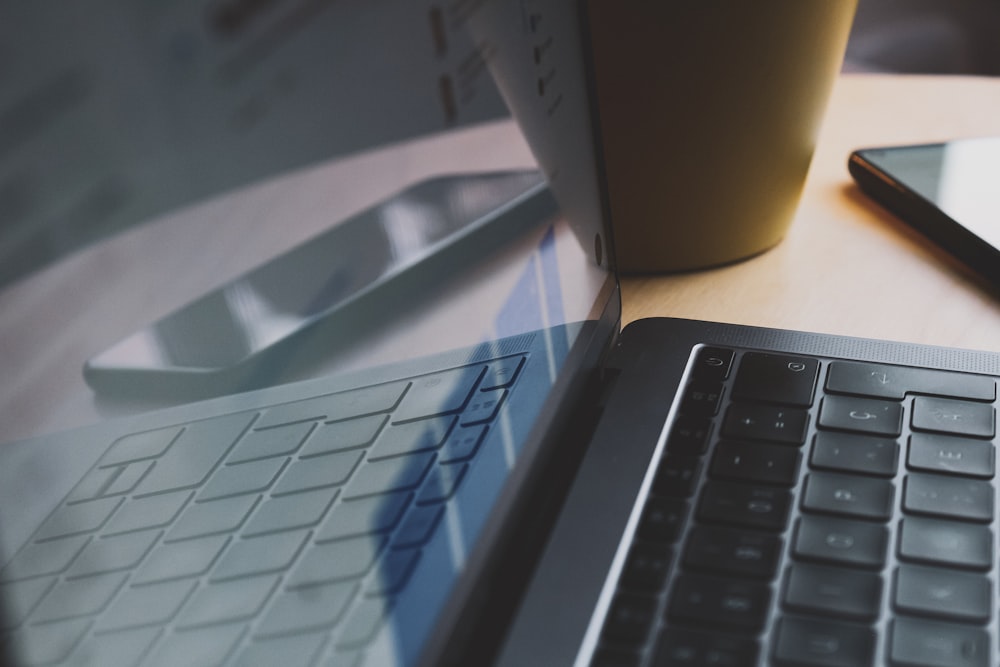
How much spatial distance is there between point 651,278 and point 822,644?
22 centimetres

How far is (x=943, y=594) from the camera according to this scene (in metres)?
0.23

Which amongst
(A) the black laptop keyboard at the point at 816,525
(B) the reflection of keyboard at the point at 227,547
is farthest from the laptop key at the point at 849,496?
(B) the reflection of keyboard at the point at 227,547

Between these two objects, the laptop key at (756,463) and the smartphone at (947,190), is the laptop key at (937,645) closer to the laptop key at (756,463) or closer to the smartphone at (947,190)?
the laptop key at (756,463)

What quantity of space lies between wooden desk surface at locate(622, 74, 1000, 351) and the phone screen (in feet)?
0.06

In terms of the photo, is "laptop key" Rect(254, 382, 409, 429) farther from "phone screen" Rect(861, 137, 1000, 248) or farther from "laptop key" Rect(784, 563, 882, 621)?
"phone screen" Rect(861, 137, 1000, 248)

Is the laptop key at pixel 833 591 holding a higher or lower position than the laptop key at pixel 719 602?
lower

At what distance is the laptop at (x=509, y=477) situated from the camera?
19cm

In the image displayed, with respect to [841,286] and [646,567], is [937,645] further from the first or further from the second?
[841,286]

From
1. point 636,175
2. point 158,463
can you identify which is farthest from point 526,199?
point 158,463

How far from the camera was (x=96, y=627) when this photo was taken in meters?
0.19

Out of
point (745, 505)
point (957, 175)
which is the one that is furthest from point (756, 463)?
point (957, 175)

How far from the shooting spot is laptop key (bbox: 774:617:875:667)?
0.70 ft

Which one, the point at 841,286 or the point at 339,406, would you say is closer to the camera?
the point at 339,406

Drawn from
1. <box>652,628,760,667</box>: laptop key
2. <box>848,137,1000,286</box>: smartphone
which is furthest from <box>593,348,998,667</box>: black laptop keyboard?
<box>848,137,1000,286</box>: smartphone
